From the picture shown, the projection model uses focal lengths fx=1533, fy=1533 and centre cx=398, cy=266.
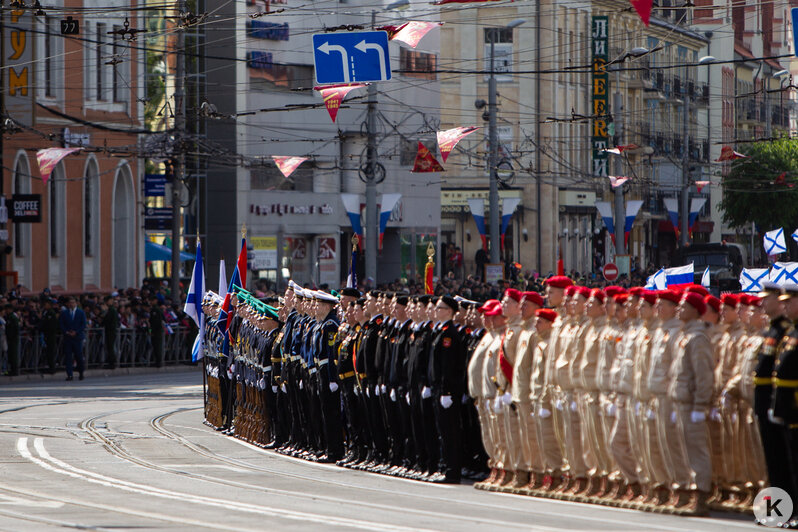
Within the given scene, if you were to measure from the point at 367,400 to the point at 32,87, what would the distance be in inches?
925

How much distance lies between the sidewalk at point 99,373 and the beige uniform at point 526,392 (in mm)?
19118

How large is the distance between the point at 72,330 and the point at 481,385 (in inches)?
743

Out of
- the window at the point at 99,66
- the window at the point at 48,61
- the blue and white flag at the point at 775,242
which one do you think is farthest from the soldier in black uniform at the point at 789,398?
the window at the point at 99,66

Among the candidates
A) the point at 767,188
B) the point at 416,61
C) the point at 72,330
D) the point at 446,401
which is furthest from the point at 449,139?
the point at 767,188

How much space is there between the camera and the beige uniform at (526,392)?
13.7 meters

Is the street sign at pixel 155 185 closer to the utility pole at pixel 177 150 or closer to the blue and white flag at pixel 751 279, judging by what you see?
the utility pole at pixel 177 150

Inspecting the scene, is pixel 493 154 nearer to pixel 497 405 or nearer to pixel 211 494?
pixel 497 405

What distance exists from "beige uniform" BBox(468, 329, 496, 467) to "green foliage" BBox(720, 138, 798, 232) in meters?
57.7

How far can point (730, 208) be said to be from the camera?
2879 inches

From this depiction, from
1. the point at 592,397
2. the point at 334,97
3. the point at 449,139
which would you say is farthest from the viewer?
the point at 449,139

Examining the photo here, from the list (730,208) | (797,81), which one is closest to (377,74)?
(730,208)

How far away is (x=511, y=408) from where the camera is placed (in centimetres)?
1395

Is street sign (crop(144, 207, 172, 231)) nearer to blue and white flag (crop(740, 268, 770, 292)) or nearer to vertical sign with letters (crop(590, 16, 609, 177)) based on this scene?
blue and white flag (crop(740, 268, 770, 292))

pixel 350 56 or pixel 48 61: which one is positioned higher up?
pixel 48 61
